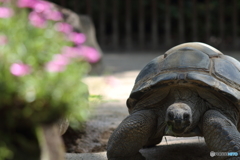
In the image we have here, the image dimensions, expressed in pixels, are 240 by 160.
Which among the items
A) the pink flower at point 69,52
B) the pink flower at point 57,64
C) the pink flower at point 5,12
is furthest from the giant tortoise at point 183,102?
the pink flower at point 5,12

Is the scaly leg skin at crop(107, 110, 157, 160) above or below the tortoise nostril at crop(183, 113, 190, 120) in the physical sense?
below

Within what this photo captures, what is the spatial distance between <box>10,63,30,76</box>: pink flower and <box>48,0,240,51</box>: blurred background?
10096 mm

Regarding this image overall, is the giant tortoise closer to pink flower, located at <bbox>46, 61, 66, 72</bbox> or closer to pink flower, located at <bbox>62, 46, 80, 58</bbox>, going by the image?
pink flower, located at <bbox>62, 46, 80, 58</bbox>

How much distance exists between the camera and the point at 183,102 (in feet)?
8.04

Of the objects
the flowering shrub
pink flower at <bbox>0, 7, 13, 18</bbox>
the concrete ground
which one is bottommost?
the concrete ground

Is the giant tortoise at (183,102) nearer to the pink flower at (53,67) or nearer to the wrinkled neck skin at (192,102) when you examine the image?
the wrinkled neck skin at (192,102)

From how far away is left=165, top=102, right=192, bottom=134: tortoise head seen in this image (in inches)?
87.8

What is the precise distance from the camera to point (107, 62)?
9.48m

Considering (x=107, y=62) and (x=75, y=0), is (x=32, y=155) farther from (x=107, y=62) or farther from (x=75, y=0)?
(x=75, y=0)

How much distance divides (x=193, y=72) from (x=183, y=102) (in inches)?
7.7

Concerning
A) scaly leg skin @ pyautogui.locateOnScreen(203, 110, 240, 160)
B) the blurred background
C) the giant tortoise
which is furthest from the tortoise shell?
the blurred background

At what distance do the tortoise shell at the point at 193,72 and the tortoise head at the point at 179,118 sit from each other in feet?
0.66

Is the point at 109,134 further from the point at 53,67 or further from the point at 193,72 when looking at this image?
the point at 53,67

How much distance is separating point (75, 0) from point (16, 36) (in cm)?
1034
